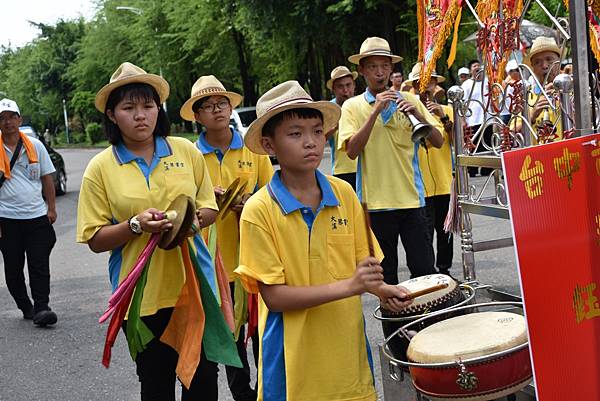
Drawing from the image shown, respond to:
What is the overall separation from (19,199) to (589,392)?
18.4ft

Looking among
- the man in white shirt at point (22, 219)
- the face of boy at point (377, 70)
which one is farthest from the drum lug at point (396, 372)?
the man in white shirt at point (22, 219)

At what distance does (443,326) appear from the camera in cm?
314

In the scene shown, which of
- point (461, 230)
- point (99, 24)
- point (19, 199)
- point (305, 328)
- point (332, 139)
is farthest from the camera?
point (99, 24)

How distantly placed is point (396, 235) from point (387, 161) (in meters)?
0.51

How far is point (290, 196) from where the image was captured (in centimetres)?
315

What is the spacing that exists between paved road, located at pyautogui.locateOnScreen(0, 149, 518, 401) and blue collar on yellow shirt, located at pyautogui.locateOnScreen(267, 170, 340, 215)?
2.19 meters

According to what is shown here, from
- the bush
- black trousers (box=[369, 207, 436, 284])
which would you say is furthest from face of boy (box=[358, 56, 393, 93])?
the bush

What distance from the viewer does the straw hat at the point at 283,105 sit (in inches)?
124

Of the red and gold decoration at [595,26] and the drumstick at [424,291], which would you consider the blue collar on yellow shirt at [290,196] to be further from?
the red and gold decoration at [595,26]

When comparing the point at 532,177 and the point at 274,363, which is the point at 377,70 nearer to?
the point at 274,363

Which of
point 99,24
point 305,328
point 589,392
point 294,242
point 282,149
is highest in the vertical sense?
point 99,24

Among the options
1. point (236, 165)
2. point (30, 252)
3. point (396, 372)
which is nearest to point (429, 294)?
point (396, 372)

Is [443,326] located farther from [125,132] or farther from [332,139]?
[332,139]

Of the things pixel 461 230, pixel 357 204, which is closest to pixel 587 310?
pixel 357 204
